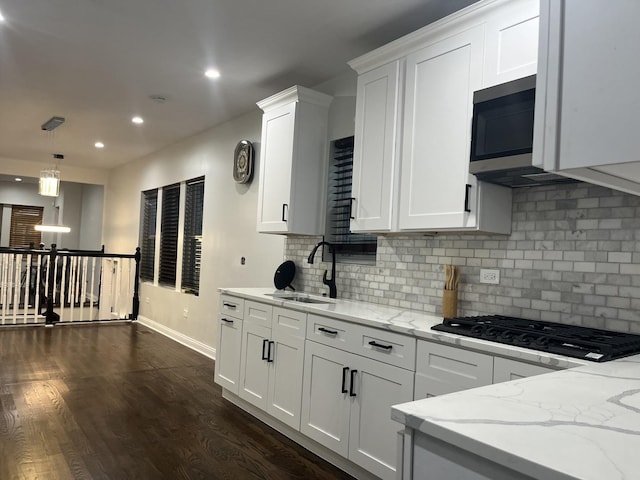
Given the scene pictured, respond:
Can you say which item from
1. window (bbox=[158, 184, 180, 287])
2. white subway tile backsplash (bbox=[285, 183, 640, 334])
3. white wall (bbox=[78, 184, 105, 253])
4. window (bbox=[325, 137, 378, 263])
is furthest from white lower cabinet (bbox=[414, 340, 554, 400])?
white wall (bbox=[78, 184, 105, 253])

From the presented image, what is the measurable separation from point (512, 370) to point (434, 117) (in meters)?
1.41

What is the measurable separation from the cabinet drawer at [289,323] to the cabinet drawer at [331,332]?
0.21 feet

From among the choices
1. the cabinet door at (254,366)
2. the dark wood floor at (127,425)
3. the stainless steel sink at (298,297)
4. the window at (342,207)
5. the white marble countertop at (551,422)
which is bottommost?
the dark wood floor at (127,425)

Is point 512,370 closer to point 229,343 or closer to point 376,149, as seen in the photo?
point 376,149

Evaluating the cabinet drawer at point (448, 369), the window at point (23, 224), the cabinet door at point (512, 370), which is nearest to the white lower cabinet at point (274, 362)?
the cabinet drawer at point (448, 369)

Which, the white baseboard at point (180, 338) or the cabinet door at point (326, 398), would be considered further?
the white baseboard at point (180, 338)

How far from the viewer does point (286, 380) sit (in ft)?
10.3

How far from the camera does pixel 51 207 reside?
38.8ft

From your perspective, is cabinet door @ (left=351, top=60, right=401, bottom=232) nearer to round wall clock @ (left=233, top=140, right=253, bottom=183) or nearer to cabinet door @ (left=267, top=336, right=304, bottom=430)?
cabinet door @ (left=267, top=336, right=304, bottom=430)

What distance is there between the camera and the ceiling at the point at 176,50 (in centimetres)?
293

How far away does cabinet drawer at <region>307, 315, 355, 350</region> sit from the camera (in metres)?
2.65

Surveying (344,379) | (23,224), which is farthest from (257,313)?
(23,224)

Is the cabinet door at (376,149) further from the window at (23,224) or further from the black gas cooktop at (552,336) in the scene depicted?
the window at (23,224)

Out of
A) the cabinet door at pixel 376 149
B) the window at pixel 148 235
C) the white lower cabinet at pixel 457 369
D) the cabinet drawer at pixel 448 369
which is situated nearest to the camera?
the white lower cabinet at pixel 457 369
